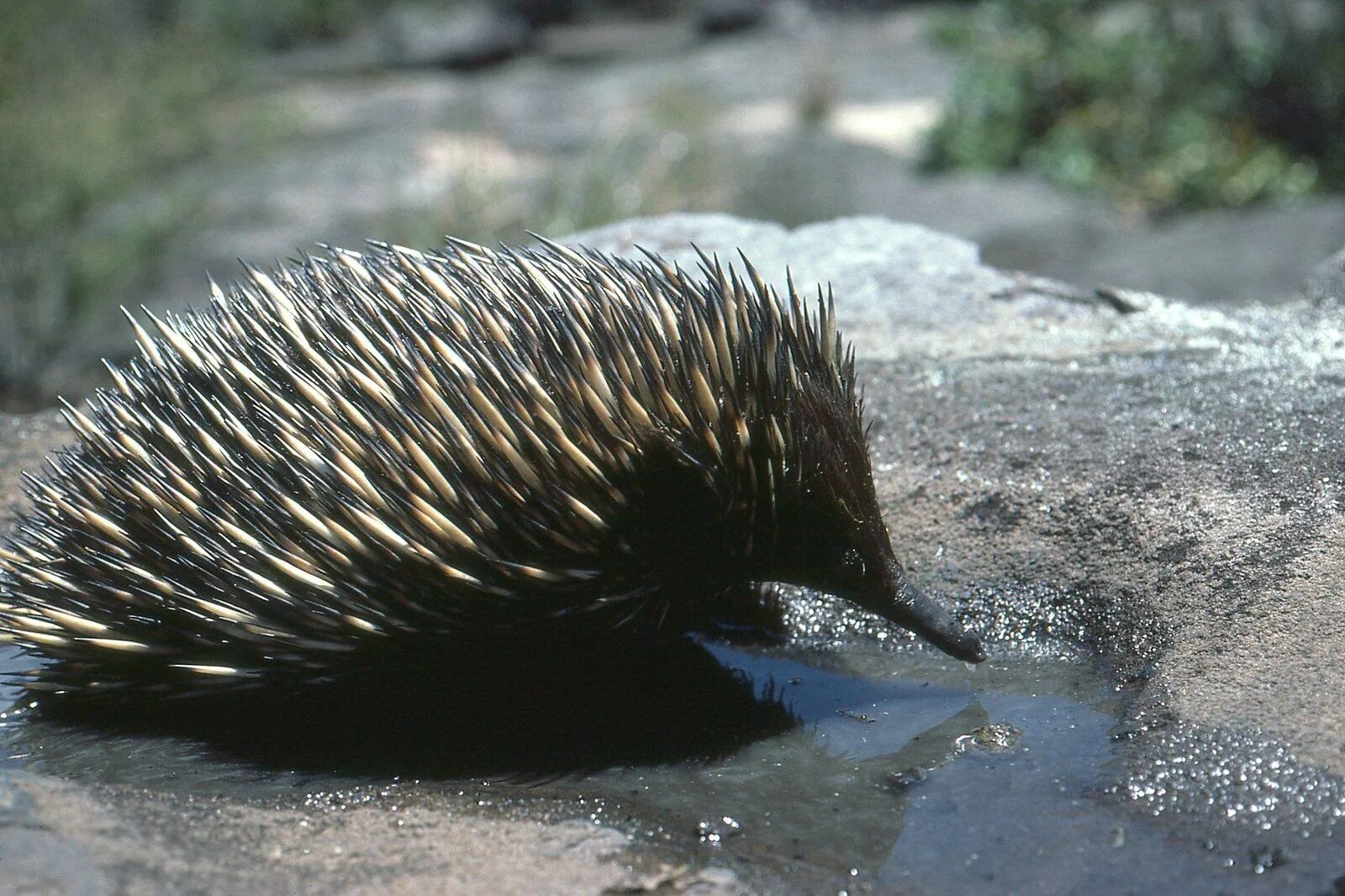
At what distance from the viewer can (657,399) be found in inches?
127

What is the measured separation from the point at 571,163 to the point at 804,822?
10488mm


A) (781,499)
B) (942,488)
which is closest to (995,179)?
(942,488)

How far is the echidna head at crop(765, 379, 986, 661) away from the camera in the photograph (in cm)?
327

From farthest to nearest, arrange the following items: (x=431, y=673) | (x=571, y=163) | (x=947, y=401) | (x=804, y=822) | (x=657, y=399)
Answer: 1. (x=571, y=163)
2. (x=947, y=401)
3. (x=431, y=673)
4. (x=657, y=399)
5. (x=804, y=822)

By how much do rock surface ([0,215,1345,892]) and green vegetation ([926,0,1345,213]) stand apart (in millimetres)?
6863

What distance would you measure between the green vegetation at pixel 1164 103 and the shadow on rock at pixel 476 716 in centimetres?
930

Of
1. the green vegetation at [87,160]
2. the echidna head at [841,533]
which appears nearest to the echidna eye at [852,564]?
the echidna head at [841,533]

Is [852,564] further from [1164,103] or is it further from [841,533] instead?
[1164,103]

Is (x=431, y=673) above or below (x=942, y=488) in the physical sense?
below

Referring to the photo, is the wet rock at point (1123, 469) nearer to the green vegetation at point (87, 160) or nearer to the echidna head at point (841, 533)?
the echidna head at point (841, 533)

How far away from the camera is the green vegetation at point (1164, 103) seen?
11641mm

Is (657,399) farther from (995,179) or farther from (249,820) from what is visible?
(995,179)

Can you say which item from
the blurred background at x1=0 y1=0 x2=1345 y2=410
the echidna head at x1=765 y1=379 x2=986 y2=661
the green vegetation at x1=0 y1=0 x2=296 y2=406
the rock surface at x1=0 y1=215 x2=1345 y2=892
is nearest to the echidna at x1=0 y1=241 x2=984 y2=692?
the echidna head at x1=765 y1=379 x2=986 y2=661

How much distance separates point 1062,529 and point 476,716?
5.46 ft
